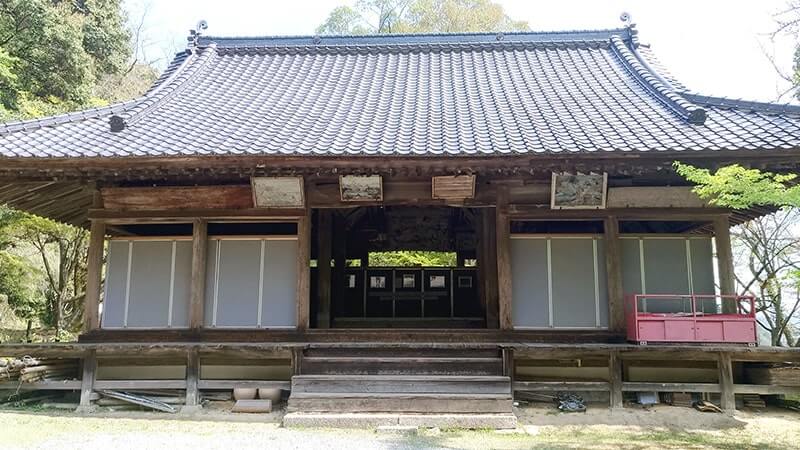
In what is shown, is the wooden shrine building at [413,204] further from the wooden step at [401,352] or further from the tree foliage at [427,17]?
the tree foliage at [427,17]

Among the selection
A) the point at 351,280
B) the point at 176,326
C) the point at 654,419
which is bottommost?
the point at 654,419

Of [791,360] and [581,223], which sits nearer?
[791,360]

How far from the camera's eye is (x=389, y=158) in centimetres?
657

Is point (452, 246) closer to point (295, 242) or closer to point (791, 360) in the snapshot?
point (295, 242)

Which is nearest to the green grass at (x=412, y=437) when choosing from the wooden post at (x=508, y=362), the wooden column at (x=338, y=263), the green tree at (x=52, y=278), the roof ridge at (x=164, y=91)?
the wooden post at (x=508, y=362)

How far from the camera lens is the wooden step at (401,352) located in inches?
279

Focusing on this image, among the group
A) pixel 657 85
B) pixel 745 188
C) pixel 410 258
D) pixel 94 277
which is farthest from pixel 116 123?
pixel 410 258

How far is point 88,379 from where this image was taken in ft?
23.4

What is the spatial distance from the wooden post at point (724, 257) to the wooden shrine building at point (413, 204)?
0.08 feet

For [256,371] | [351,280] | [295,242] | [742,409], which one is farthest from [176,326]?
[742,409]

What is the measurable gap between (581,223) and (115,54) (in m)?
22.9

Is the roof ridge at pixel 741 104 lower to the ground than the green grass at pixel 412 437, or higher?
higher

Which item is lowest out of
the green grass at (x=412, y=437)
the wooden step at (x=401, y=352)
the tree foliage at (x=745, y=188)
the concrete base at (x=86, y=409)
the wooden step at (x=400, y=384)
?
the green grass at (x=412, y=437)

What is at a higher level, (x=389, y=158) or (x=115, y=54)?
(x=115, y=54)
